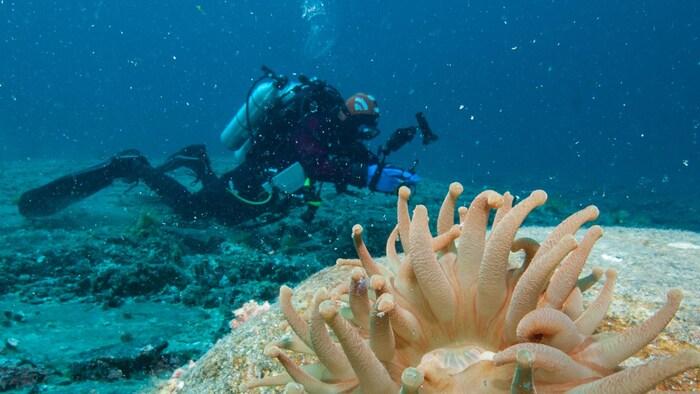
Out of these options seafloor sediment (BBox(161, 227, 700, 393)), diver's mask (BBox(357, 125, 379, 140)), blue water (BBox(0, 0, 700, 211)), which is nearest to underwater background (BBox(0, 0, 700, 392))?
blue water (BBox(0, 0, 700, 211))

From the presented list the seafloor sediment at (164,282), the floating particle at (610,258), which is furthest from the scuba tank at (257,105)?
the floating particle at (610,258)

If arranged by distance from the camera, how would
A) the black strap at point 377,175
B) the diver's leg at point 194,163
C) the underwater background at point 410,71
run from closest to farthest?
the black strap at point 377,175 < the diver's leg at point 194,163 < the underwater background at point 410,71

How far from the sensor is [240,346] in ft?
8.25

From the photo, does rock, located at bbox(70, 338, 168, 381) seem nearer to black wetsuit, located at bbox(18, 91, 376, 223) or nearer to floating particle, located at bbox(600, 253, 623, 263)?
floating particle, located at bbox(600, 253, 623, 263)

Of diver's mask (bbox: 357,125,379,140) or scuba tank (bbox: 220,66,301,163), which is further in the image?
scuba tank (bbox: 220,66,301,163)

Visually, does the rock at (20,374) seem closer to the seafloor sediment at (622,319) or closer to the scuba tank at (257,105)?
the seafloor sediment at (622,319)

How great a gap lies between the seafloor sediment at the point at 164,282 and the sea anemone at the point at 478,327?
60cm

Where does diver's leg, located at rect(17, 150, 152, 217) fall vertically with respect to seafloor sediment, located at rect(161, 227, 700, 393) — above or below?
above

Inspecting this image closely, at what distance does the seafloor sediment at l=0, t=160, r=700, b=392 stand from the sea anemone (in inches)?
23.5

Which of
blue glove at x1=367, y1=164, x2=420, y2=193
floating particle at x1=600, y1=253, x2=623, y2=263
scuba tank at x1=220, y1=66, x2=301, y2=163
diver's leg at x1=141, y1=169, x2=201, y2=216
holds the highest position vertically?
scuba tank at x1=220, y1=66, x2=301, y2=163

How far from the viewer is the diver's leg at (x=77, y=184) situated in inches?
359

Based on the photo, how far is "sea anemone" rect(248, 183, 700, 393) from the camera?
4.24 feet

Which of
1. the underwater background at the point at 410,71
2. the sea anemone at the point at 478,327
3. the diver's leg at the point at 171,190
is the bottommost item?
the sea anemone at the point at 478,327

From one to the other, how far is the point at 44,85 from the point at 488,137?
428 feet
